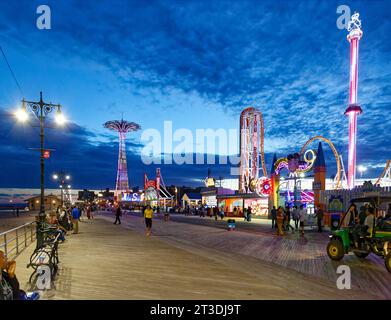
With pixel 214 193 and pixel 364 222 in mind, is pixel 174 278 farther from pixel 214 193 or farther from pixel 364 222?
pixel 214 193

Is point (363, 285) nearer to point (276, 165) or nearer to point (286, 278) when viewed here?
point (286, 278)

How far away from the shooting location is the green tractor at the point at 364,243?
9.13 meters

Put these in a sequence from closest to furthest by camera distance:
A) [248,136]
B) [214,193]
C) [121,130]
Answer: [248,136] < [214,193] < [121,130]

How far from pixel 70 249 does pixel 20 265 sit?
2.99 metres

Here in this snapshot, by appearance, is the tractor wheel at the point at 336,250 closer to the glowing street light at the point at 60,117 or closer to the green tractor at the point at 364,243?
the green tractor at the point at 364,243

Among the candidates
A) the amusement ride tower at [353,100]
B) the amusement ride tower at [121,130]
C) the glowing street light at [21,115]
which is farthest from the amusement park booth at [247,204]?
the amusement ride tower at [121,130]

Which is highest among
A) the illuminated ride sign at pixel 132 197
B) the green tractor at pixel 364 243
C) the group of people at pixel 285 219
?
the green tractor at pixel 364 243

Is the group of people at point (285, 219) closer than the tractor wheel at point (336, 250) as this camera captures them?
No

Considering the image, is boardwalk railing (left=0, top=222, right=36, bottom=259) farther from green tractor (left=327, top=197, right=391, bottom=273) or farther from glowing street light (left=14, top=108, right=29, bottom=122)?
green tractor (left=327, top=197, right=391, bottom=273)

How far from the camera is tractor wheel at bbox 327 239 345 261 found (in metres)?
10.2

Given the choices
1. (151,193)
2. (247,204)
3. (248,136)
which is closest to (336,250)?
(247,204)

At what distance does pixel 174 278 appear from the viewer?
7668 mm

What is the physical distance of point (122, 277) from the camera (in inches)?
304

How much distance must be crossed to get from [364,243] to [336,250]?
91 cm
